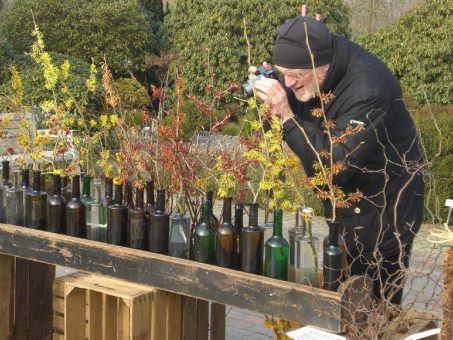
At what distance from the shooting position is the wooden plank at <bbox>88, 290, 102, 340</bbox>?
3.19m

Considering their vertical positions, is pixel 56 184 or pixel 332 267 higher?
pixel 56 184

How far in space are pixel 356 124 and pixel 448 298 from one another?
81 centimetres

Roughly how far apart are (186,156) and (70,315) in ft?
2.67

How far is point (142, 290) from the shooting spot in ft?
9.91

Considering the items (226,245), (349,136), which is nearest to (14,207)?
(226,245)

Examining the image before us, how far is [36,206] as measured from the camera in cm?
329

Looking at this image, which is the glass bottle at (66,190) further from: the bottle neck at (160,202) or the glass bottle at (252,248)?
the glass bottle at (252,248)

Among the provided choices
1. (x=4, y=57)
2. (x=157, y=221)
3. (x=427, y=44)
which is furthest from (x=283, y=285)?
(x=4, y=57)

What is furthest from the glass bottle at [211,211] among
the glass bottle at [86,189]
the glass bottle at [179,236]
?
the glass bottle at [86,189]

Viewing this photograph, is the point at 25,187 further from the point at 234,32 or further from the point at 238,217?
the point at 234,32

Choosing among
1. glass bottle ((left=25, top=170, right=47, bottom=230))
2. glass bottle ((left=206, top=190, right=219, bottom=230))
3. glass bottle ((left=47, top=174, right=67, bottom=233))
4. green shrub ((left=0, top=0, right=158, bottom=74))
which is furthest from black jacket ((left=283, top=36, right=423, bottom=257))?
green shrub ((left=0, top=0, right=158, bottom=74))

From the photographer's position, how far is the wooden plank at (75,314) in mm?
3178

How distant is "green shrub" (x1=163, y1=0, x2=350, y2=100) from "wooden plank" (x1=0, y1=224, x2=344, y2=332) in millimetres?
13449

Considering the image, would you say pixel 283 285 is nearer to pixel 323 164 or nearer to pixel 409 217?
pixel 323 164
